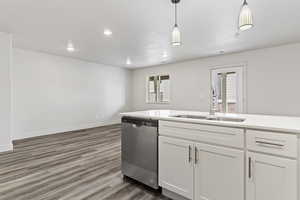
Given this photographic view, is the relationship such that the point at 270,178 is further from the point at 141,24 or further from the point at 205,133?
the point at 141,24

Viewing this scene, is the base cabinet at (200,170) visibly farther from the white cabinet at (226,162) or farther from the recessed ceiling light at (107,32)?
the recessed ceiling light at (107,32)

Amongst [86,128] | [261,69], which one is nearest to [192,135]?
[261,69]

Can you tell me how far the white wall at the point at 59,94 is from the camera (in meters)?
4.39

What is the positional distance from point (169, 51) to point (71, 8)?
291 centimetres

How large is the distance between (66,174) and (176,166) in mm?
1720

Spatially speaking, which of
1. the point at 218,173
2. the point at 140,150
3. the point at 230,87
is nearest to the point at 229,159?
the point at 218,173

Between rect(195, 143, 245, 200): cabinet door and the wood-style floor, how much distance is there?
620mm

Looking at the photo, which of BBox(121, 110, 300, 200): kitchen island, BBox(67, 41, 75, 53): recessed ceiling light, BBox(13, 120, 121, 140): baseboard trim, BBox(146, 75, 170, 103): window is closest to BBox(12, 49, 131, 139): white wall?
BBox(13, 120, 121, 140): baseboard trim

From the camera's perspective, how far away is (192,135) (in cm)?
161

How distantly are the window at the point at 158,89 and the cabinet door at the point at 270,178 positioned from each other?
5301mm

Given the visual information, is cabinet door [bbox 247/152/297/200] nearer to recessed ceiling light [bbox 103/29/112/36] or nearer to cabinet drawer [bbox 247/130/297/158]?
cabinet drawer [bbox 247/130/297/158]

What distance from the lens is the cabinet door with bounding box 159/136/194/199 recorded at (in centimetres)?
163

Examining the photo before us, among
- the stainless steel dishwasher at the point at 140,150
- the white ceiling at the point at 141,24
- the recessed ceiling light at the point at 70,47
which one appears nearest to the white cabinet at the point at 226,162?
the stainless steel dishwasher at the point at 140,150

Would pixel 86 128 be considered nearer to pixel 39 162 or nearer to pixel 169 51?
pixel 39 162
